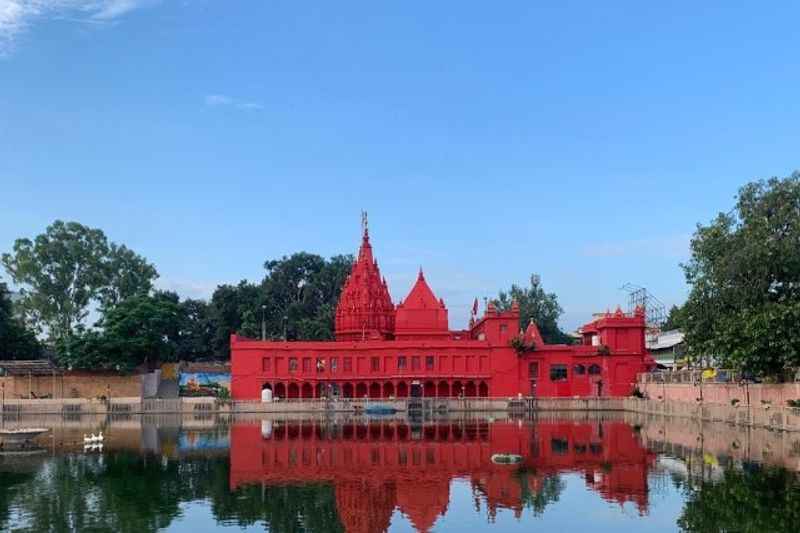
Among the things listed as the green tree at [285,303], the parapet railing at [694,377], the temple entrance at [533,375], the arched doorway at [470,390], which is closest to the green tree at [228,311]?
the green tree at [285,303]

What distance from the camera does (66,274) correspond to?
8625 centimetres

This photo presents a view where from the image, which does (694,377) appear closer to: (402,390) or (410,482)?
(402,390)

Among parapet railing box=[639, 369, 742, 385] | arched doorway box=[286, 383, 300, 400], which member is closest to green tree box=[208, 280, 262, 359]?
arched doorway box=[286, 383, 300, 400]

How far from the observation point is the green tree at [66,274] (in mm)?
85250

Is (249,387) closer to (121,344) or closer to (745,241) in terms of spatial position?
(121,344)

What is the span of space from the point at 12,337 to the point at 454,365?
37.7 m

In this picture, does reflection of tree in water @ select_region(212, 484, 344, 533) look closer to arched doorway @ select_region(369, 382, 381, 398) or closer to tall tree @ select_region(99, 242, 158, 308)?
arched doorway @ select_region(369, 382, 381, 398)

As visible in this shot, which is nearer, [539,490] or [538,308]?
[539,490]

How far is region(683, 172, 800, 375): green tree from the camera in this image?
4356cm

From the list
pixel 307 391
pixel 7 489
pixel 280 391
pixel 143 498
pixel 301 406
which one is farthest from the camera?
pixel 307 391

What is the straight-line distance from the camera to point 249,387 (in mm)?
71312

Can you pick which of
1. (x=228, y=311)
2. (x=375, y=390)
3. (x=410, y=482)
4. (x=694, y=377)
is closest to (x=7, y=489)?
(x=410, y=482)

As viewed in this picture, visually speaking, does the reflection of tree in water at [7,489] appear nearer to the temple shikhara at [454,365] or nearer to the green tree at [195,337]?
the temple shikhara at [454,365]

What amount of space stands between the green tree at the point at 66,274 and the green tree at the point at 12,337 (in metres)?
3.61
